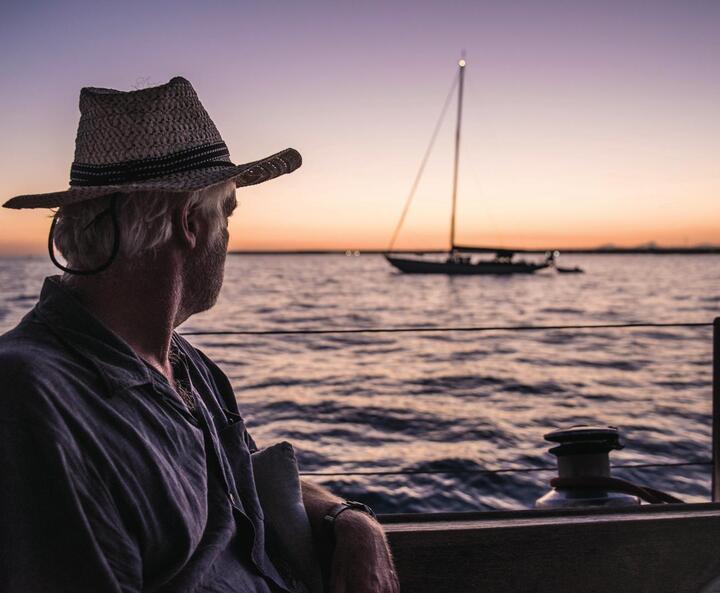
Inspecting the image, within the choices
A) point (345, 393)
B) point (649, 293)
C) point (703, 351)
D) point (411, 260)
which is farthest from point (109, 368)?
point (411, 260)

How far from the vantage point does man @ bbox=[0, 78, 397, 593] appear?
0.85 metres

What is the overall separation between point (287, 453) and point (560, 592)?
0.74 meters

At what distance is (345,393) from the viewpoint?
412 inches

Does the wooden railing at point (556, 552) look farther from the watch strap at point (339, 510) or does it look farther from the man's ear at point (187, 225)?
the man's ear at point (187, 225)

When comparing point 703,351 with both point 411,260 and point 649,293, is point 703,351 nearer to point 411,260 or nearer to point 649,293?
point 649,293

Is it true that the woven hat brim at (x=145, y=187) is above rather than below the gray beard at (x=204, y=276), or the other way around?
above

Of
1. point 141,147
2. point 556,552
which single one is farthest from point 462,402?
point 141,147

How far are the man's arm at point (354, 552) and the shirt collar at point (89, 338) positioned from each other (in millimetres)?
526

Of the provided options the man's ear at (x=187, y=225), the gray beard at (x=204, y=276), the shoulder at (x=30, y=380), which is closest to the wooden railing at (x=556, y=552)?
the gray beard at (x=204, y=276)

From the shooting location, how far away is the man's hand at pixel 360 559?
1320mm

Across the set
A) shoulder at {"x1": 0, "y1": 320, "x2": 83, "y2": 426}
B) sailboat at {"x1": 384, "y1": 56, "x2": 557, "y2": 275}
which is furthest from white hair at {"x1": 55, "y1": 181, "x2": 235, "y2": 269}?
sailboat at {"x1": 384, "y1": 56, "x2": 557, "y2": 275}

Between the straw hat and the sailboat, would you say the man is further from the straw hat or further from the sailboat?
the sailboat

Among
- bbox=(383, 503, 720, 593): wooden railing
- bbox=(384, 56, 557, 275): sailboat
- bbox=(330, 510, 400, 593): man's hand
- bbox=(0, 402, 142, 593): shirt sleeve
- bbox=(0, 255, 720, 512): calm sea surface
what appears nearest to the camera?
bbox=(0, 402, 142, 593): shirt sleeve

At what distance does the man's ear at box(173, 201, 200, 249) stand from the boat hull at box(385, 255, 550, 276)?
171 feet
